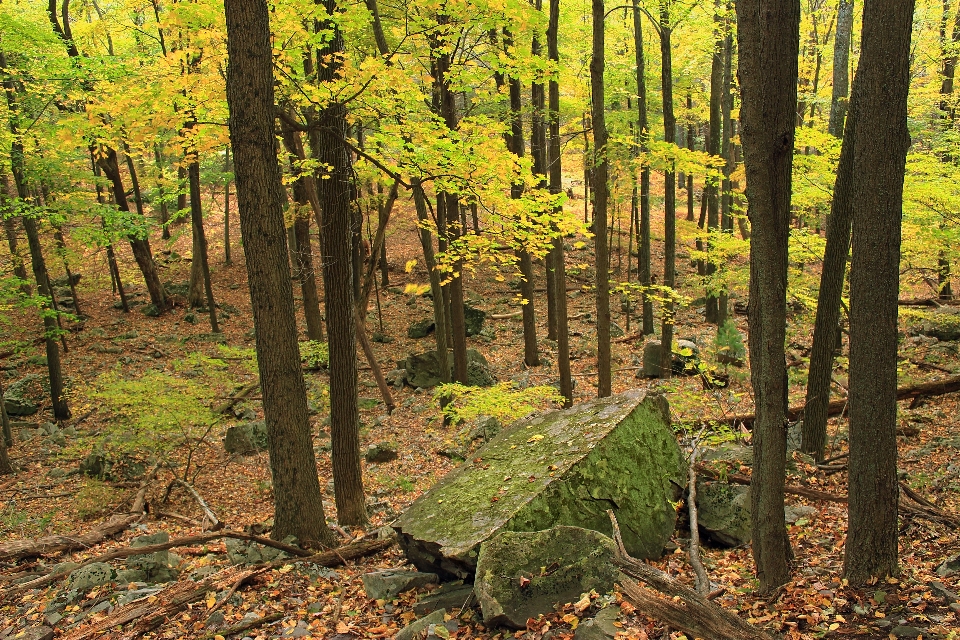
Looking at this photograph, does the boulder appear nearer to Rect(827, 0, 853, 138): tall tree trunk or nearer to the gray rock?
Rect(827, 0, 853, 138): tall tree trunk

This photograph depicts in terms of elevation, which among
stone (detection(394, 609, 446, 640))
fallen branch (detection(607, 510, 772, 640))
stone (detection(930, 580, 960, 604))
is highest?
fallen branch (detection(607, 510, 772, 640))

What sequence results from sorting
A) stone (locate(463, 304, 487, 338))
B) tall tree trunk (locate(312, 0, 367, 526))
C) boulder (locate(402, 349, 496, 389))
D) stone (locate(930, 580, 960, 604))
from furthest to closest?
stone (locate(463, 304, 487, 338)) → boulder (locate(402, 349, 496, 389)) → tall tree trunk (locate(312, 0, 367, 526)) → stone (locate(930, 580, 960, 604))

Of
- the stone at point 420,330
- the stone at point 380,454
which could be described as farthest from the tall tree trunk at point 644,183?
the stone at point 380,454

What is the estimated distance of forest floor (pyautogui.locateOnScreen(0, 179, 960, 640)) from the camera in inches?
154

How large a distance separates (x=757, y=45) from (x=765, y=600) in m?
3.80

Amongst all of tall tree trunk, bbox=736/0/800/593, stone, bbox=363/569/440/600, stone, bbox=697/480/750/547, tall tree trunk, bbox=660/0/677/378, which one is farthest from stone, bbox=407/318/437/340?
tall tree trunk, bbox=736/0/800/593

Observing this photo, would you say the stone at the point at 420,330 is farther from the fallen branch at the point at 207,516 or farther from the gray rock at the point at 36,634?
the gray rock at the point at 36,634

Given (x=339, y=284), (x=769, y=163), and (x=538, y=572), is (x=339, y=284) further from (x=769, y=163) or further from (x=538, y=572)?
(x=769, y=163)

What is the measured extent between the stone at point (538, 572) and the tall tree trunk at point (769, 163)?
57.0 inches

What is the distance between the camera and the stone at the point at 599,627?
339cm

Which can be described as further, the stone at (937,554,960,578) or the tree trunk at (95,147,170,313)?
the tree trunk at (95,147,170,313)

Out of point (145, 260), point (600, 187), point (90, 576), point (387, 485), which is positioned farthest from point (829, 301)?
point (145, 260)

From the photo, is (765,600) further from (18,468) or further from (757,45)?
(18,468)

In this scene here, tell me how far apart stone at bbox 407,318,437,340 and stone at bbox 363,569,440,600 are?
1421 centimetres
